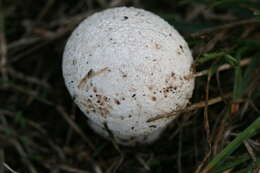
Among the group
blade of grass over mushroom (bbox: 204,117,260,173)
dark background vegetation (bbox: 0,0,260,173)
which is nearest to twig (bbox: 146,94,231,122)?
dark background vegetation (bbox: 0,0,260,173)

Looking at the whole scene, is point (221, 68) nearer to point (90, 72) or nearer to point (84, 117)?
point (90, 72)

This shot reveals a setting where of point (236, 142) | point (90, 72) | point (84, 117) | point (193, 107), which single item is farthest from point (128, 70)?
point (84, 117)

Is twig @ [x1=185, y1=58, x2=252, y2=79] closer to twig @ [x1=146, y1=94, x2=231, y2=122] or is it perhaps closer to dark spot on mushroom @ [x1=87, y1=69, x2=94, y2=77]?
twig @ [x1=146, y1=94, x2=231, y2=122]

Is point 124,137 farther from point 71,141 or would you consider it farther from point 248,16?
point 248,16

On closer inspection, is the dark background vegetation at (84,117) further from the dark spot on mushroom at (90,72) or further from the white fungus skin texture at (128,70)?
the dark spot on mushroom at (90,72)

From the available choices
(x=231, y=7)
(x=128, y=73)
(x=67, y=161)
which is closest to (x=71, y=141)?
(x=67, y=161)

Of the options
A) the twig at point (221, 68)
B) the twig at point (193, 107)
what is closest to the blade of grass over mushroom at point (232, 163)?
the twig at point (193, 107)
